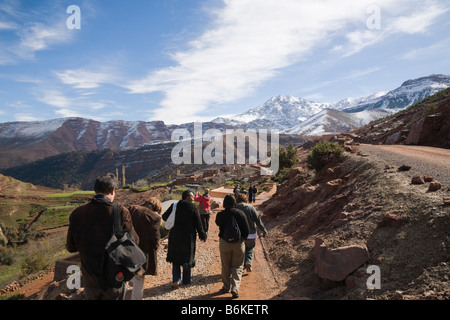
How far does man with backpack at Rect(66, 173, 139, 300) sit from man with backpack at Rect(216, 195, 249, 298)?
2230 millimetres

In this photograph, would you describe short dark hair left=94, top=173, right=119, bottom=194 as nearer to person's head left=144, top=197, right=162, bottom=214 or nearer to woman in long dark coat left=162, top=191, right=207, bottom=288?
person's head left=144, top=197, right=162, bottom=214

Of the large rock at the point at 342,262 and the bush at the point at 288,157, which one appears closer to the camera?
the large rock at the point at 342,262

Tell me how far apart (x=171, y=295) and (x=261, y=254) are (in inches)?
133

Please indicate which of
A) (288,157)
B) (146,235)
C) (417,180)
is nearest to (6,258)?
(146,235)

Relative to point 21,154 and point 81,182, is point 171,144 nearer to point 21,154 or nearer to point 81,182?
point 81,182

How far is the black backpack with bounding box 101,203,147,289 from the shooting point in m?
2.94

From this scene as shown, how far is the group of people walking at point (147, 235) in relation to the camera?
3078 mm

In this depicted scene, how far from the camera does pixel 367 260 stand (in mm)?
4668

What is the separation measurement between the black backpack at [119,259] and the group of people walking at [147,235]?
0.06 m

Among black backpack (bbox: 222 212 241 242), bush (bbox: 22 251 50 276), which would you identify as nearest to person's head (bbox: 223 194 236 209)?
black backpack (bbox: 222 212 241 242)

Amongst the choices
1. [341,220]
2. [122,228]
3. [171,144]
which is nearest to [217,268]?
[341,220]

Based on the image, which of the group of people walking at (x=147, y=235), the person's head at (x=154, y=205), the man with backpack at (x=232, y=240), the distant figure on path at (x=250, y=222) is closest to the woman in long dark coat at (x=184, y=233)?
the group of people walking at (x=147, y=235)

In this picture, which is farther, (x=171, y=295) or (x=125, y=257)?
(x=171, y=295)

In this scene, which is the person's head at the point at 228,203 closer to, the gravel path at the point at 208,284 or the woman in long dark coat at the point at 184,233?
the woman in long dark coat at the point at 184,233
